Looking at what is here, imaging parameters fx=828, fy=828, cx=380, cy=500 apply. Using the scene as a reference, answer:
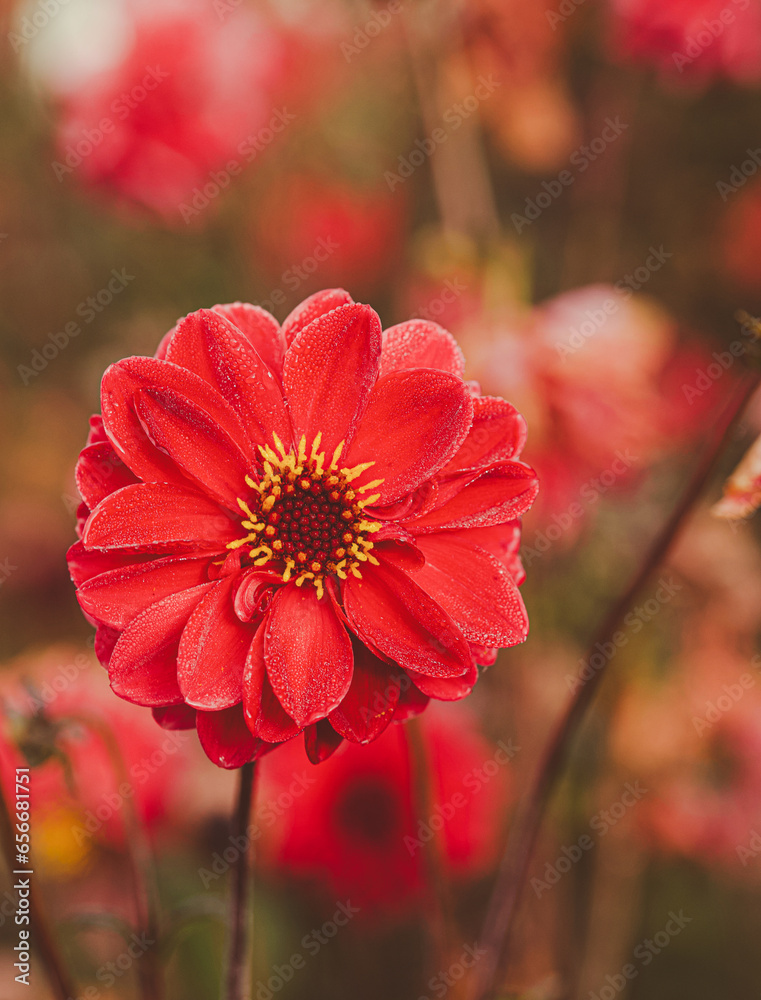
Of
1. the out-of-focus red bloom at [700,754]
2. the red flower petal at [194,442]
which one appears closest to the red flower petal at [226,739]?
the red flower petal at [194,442]

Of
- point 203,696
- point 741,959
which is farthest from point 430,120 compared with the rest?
point 741,959

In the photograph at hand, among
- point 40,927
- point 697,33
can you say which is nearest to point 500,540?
point 40,927

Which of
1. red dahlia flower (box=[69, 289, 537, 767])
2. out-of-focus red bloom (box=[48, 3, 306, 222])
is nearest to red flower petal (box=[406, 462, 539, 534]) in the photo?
red dahlia flower (box=[69, 289, 537, 767])

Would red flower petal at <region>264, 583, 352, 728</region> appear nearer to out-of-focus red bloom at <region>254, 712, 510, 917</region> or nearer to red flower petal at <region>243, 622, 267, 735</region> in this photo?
red flower petal at <region>243, 622, 267, 735</region>

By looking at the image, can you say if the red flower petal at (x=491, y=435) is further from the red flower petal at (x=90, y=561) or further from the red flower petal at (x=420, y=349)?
the red flower petal at (x=90, y=561)

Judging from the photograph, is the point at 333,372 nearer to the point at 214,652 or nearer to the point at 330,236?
the point at 214,652

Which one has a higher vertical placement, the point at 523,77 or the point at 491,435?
the point at 523,77
